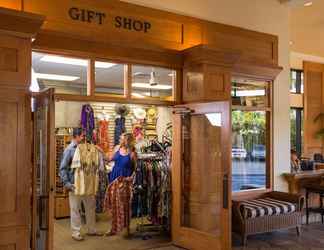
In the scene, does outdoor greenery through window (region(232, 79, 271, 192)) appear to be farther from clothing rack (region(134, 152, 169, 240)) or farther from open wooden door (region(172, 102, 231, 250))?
clothing rack (region(134, 152, 169, 240))

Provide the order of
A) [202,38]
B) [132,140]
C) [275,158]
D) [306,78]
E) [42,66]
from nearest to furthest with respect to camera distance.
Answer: [42,66] → [202,38] → [132,140] → [275,158] → [306,78]

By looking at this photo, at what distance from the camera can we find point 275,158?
672cm

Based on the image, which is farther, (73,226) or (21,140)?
(73,226)

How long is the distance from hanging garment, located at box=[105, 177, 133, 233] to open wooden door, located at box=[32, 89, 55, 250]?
181 cm

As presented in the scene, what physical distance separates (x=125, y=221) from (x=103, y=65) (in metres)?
2.36

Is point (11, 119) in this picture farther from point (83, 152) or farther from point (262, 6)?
point (262, 6)

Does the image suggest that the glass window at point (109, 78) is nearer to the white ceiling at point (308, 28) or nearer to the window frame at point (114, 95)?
the window frame at point (114, 95)

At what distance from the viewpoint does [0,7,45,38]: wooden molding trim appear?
3.56 metres

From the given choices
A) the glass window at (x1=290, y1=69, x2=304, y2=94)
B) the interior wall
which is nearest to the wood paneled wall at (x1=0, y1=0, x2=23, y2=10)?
the interior wall

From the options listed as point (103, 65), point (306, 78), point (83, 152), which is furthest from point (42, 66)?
point (306, 78)

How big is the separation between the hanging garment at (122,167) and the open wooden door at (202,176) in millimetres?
750

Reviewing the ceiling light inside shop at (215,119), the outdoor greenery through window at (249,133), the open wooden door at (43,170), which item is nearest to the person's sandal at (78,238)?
the open wooden door at (43,170)

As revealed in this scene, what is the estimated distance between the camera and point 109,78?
5043mm

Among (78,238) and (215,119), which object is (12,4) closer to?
(215,119)
